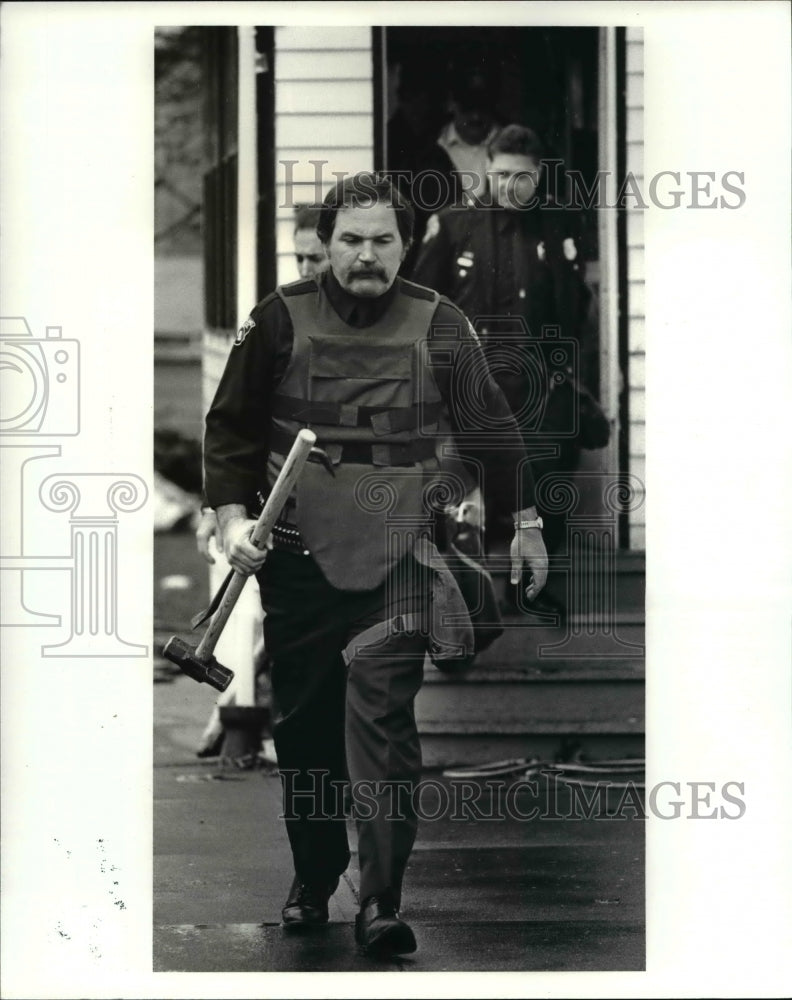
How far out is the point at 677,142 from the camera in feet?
32.0

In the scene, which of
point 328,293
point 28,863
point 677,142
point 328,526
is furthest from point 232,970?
point 677,142

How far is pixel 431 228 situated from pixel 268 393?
3.19 ft

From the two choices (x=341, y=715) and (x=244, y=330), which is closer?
(x=341, y=715)

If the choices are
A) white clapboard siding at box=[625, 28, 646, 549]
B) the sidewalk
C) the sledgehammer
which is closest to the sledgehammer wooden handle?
the sledgehammer

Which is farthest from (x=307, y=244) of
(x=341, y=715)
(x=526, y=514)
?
(x=341, y=715)

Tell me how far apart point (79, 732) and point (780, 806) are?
2.52 metres

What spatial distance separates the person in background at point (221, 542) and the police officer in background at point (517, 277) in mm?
423

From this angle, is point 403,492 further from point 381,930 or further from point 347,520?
point 381,930

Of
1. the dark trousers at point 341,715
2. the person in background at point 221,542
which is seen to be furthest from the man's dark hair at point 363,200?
the dark trousers at point 341,715

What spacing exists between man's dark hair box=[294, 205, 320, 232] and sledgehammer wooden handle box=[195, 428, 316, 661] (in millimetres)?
879

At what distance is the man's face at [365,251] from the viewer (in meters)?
9.55

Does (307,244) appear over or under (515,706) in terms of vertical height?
over

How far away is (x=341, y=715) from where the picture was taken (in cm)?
948

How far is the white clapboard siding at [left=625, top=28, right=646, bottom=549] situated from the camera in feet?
32.2
